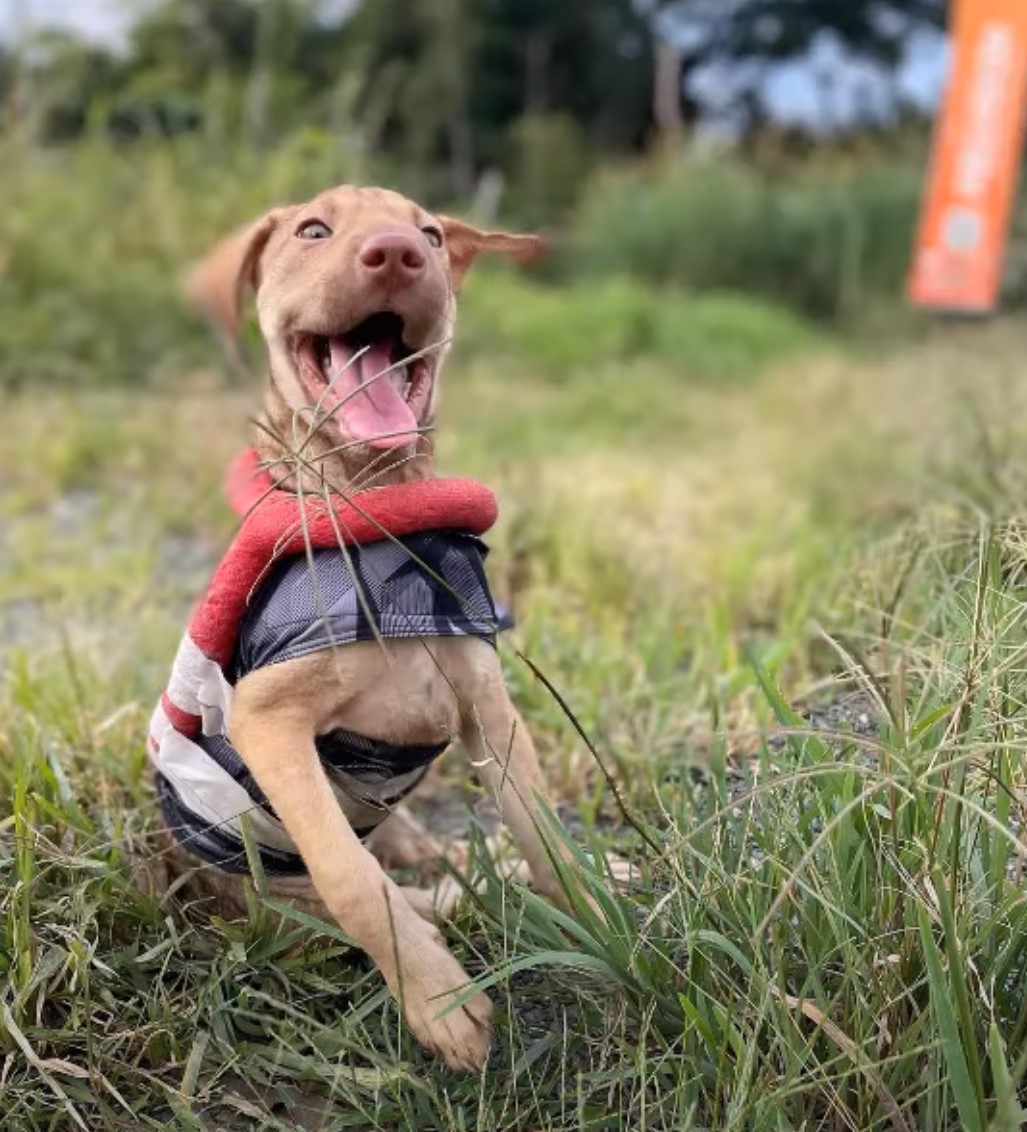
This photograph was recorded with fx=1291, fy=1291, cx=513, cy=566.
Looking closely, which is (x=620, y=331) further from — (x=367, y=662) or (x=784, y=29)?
(x=784, y=29)

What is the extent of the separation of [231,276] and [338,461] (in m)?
0.35

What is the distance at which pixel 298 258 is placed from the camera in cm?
145

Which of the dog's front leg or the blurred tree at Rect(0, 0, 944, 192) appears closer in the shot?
the dog's front leg

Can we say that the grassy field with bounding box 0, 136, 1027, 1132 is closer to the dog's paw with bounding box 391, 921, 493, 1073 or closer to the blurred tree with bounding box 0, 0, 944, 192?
the dog's paw with bounding box 391, 921, 493, 1073

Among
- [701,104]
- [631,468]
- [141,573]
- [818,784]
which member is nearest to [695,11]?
[701,104]

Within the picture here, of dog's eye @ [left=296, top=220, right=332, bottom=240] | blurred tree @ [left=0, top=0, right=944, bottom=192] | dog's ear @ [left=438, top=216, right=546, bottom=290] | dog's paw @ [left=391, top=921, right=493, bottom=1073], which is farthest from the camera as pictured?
blurred tree @ [left=0, top=0, right=944, bottom=192]

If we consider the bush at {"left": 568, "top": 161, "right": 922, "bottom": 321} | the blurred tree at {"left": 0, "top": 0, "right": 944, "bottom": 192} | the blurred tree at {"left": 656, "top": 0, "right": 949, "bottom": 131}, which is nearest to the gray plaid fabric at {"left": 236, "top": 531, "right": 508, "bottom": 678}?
the blurred tree at {"left": 0, "top": 0, "right": 944, "bottom": 192}

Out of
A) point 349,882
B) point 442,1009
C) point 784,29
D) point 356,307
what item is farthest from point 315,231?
point 784,29

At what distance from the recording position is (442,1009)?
1230 mm

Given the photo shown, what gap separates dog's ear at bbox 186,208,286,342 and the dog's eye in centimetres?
8

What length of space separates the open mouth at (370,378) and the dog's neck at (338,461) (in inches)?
1.2

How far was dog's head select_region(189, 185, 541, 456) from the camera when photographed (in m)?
1.33

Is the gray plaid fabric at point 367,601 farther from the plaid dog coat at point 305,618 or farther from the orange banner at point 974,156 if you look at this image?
the orange banner at point 974,156

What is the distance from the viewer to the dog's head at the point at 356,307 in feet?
4.38
